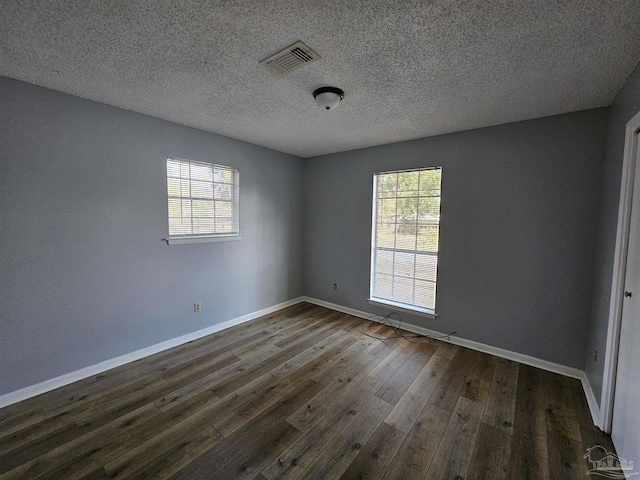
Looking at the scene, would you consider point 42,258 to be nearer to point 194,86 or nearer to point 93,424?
point 93,424

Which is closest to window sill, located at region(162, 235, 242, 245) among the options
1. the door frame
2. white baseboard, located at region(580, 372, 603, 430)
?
the door frame

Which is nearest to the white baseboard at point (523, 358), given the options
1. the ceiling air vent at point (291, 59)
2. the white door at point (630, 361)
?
the white door at point (630, 361)

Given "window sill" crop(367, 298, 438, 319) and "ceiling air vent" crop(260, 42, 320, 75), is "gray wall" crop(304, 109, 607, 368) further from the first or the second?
"ceiling air vent" crop(260, 42, 320, 75)

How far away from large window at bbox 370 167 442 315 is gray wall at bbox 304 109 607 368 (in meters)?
0.13

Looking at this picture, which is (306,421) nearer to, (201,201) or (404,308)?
(404,308)

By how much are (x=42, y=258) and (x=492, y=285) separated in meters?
4.31

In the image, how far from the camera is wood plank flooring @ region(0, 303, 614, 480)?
1.56m

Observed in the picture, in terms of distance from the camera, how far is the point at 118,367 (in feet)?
8.40

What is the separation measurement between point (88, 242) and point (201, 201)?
118cm

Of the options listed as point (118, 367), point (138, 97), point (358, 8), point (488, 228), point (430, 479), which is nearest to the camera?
point (358, 8)

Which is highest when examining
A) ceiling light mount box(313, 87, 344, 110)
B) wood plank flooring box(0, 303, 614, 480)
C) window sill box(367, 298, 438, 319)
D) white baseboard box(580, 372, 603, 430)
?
ceiling light mount box(313, 87, 344, 110)

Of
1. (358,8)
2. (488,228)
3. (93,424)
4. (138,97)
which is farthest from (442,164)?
(93,424)

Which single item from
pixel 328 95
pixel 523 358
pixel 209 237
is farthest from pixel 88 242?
pixel 523 358

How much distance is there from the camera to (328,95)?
2.06 m
